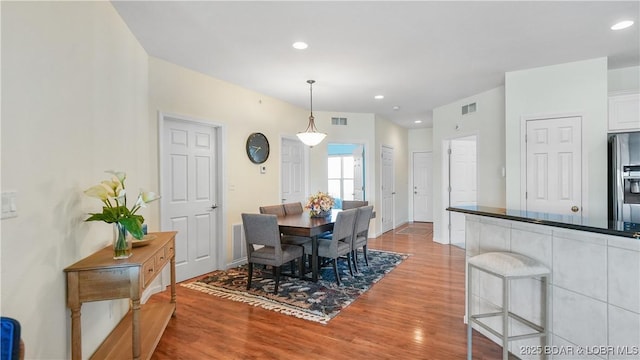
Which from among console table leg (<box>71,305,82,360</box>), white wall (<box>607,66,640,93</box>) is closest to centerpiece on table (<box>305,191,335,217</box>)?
console table leg (<box>71,305,82,360</box>)

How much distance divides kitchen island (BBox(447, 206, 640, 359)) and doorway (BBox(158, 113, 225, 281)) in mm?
3389

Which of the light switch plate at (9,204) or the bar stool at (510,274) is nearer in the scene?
the light switch plate at (9,204)

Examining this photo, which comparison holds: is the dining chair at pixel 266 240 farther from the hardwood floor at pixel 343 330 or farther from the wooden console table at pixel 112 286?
the wooden console table at pixel 112 286

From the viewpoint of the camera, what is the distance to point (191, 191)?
4.05m

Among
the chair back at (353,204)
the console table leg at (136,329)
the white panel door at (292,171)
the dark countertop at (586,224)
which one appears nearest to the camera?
the dark countertop at (586,224)

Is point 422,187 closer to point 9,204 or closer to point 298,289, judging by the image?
point 298,289

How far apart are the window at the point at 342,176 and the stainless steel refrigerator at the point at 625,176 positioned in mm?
5490

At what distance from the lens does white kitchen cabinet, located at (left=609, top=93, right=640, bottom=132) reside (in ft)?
11.3

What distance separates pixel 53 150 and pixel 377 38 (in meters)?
2.67

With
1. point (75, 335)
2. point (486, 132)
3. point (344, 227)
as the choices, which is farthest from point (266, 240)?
point (486, 132)

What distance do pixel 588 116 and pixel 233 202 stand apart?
460 centimetres

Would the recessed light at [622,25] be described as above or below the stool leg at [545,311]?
above

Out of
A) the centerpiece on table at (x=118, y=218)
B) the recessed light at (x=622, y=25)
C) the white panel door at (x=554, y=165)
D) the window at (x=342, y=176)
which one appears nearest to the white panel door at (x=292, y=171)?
the window at (x=342, y=176)

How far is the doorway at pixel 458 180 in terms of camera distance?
601 cm
